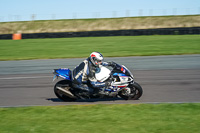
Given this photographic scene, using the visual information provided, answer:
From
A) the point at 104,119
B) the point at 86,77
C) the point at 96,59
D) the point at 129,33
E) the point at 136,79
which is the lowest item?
the point at 104,119

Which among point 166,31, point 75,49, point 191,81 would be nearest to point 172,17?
point 166,31

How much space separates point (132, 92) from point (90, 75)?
4.56 ft

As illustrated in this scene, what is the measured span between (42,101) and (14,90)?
213 cm

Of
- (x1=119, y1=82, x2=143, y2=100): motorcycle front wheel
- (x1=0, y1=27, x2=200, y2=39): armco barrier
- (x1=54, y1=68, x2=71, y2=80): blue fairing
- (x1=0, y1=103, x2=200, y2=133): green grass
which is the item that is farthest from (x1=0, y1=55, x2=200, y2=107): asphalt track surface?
(x1=0, y1=27, x2=200, y2=39): armco barrier

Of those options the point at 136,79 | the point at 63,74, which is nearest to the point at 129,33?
the point at 136,79

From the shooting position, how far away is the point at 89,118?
6934mm

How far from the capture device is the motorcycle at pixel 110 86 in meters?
8.41

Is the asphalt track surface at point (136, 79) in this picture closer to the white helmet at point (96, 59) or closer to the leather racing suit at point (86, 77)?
the leather racing suit at point (86, 77)

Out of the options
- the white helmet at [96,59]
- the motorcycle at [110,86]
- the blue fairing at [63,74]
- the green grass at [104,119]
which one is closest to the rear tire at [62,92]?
the motorcycle at [110,86]

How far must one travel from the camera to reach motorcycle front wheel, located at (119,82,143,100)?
8.62 m

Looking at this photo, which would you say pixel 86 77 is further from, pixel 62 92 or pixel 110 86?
pixel 62 92

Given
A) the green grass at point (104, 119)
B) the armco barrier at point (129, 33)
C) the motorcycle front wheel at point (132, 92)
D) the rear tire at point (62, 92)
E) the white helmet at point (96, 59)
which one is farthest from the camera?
the armco barrier at point (129, 33)

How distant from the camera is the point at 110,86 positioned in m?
8.47

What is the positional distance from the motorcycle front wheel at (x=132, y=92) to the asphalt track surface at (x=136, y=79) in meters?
0.13
